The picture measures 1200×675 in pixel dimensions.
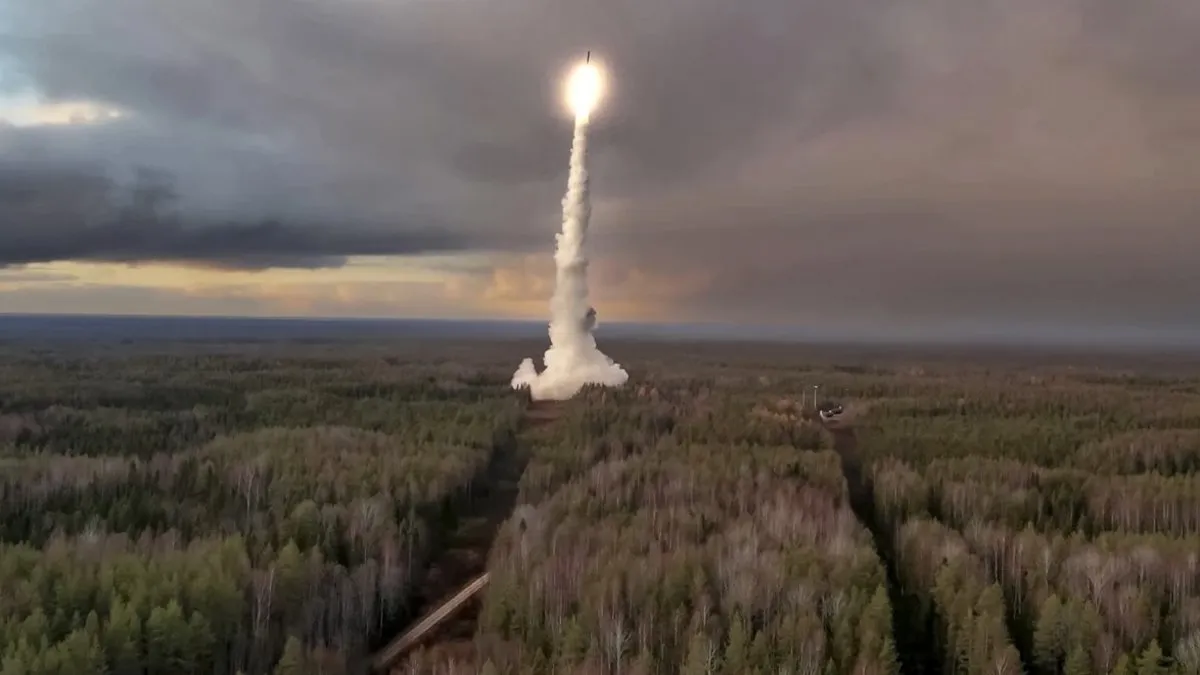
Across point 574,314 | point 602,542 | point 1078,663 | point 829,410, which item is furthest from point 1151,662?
point 829,410

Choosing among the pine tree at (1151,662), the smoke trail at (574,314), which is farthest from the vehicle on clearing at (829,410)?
the pine tree at (1151,662)

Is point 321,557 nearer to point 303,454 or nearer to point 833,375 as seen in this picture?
point 303,454

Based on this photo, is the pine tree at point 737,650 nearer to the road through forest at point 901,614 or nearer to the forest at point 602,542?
the forest at point 602,542

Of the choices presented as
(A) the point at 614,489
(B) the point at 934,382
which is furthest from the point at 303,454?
(B) the point at 934,382

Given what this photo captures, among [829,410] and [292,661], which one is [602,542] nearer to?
[292,661]

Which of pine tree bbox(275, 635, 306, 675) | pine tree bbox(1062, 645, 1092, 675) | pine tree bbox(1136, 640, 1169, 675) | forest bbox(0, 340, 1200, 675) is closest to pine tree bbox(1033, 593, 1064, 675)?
forest bbox(0, 340, 1200, 675)
